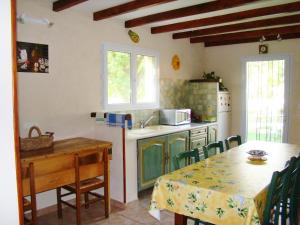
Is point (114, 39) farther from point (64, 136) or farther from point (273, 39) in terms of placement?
point (273, 39)

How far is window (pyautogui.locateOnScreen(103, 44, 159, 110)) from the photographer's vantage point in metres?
3.85

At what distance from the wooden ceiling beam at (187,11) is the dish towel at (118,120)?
4.36 ft

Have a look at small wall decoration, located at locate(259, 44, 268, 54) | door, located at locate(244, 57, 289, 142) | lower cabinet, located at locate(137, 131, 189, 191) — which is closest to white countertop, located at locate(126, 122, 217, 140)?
lower cabinet, located at locate(137, 131, 189, 191)

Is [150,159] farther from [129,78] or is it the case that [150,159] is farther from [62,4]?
[62,4]

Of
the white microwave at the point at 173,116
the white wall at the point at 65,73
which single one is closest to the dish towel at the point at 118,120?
the white wall at the point at 65,73

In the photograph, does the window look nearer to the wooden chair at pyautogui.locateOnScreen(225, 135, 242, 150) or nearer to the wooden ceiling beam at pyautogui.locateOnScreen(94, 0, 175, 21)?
the wooden ceiling beam at pyautogui.locateOnScreen(94, 0, 175, 21)

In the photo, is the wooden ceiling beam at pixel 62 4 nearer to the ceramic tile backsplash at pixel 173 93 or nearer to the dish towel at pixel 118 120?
the dish towel at pixel 118 120

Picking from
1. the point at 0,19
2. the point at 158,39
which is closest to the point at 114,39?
the point at 158,39

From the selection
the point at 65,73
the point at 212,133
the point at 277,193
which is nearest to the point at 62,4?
the point at 65,73

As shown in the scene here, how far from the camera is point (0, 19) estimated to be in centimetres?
87

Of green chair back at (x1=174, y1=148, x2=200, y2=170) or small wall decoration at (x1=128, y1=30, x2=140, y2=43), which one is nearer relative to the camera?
green chair back at (x1=174, y1=148, x2=200, y2=170)

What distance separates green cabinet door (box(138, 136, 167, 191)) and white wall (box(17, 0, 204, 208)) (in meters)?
0.40

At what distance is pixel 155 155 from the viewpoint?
3.76 m

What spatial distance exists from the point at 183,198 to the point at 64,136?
1.91 meters
